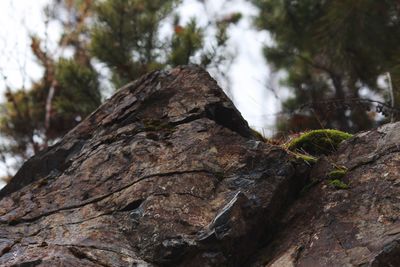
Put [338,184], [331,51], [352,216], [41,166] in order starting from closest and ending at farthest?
[352,216], [338,184], [41,166], [331,51]

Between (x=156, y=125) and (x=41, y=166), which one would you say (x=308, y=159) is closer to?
(x=156, y=125)

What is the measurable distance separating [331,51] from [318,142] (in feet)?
11.1

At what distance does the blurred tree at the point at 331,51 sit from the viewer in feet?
21.1

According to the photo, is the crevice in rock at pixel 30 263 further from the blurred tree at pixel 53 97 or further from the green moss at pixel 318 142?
the blurred tree at pixel 53 97

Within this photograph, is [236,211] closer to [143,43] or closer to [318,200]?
[318,200]

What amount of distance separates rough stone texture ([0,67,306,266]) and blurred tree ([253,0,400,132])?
195 cm

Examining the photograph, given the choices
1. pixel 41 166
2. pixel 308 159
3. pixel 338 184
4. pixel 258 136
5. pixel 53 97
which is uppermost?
pixel 53 97

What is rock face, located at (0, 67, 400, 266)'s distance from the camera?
9.31 feet

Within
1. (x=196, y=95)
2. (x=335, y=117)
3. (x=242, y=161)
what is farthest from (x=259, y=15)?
(x=242, y=161)

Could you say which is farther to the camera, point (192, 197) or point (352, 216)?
point (192, 197)

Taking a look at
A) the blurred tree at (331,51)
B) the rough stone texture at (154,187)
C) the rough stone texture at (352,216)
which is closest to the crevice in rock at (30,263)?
the rough stone texture at (154,187)

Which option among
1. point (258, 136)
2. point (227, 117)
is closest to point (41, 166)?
point (227, 117)

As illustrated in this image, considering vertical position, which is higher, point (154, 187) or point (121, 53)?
point (121, 53)

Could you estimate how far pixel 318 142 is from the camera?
12.6ft
